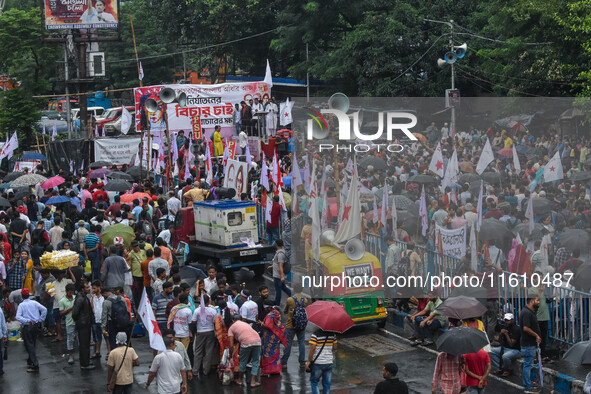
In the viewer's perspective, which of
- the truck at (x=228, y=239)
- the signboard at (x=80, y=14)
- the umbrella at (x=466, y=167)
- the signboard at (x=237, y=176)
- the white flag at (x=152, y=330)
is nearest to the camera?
the white flag at (x=152, y=330)

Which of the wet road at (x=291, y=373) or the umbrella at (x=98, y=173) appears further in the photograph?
the umbrella at (x=98, y=173)

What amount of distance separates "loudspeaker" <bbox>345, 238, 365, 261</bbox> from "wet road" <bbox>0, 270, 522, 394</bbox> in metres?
1.50

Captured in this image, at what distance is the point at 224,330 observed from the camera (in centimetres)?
1371

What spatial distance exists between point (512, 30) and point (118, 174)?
51.5 feet

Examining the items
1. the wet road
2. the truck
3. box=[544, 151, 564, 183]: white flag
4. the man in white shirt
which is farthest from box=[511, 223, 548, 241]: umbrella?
the man in white shirt

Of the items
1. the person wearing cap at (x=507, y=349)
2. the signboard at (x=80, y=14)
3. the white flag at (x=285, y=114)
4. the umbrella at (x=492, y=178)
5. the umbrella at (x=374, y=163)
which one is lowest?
the person wearing cap at (x=507, y=349)

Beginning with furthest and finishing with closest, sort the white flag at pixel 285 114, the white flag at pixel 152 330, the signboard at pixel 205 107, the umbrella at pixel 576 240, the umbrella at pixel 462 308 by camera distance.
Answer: the signboard at pixel 205 107 → the white flag at pixel 285 114 → the umbrella at pixel 576 240 → the umbrella at pixel 462 308 → the white flag at pixel 152 330

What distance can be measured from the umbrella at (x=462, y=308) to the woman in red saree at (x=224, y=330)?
131 inches

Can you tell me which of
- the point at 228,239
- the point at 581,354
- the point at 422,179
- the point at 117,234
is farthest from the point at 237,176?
the point at 581,354

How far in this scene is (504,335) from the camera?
13.4 metres

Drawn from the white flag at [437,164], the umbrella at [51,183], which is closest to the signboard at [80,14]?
the umbrella at [51,183]

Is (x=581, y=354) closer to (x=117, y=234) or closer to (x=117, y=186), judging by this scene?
(x=117, y=234)

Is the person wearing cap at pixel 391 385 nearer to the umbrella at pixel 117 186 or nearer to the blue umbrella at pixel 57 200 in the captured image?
the blue umbrella at pixel 57 200

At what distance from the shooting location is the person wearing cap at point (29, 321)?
14266mm
